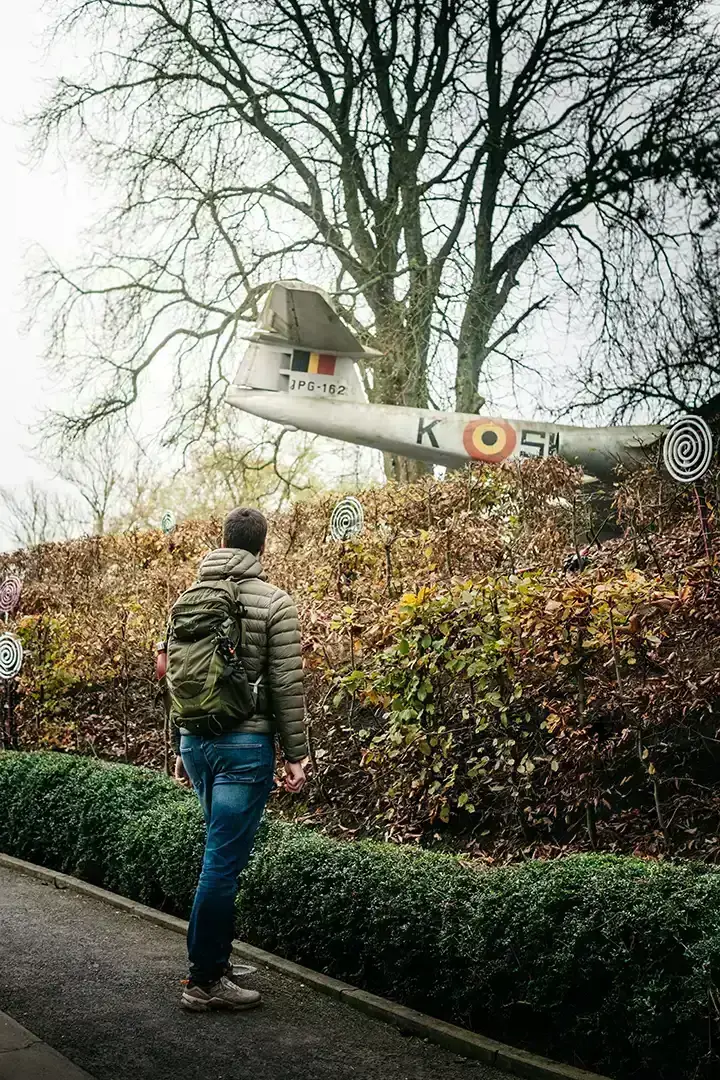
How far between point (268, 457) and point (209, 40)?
26.5 feet

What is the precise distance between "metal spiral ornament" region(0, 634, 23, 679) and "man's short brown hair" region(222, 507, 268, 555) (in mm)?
5533

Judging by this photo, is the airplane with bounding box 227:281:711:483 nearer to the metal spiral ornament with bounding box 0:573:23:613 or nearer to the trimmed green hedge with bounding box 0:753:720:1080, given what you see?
the metal spiral ornament with bounding box 0:573:23:613

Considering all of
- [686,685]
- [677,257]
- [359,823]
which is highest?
[677,257]

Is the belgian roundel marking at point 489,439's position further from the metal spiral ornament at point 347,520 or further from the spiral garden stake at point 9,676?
the spiral garden stake at point 9,676

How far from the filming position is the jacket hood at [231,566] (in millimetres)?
4988

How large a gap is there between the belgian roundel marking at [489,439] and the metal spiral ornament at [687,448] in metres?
8.41

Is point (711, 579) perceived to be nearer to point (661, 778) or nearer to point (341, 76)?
point (661, 778)

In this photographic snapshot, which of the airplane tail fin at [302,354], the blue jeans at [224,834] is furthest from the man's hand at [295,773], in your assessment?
the airplane tail fin at [302,354]

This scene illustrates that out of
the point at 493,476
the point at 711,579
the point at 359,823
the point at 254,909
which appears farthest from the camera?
the point at 493,476

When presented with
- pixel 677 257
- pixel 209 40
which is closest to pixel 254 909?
pixel 677 257

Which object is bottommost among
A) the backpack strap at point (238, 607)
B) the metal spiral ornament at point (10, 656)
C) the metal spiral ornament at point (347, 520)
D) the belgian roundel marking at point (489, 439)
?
the metal spiral ornament at point (10, 656)

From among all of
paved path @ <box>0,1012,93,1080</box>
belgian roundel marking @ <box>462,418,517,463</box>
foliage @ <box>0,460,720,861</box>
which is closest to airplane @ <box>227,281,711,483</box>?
belgian roundel marking @ <box>462,418,517,463</box>

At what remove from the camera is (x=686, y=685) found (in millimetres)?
6176

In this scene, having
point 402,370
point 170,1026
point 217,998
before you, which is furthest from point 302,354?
point 170,1026
